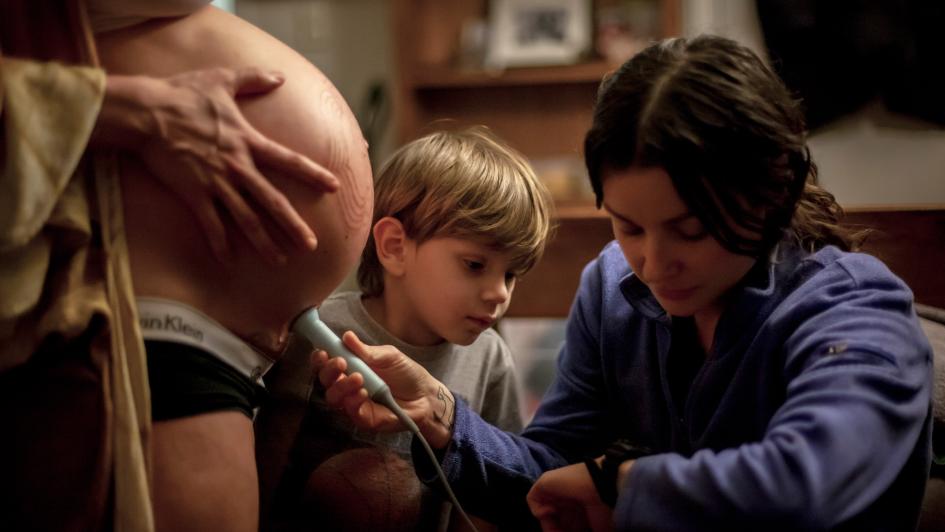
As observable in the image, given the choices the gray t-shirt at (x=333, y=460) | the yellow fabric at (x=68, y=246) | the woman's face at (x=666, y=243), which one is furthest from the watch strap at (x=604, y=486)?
the yellow fabric at (x=68, y=246)

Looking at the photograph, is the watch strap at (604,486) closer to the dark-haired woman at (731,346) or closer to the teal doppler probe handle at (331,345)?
the dark-haired woman at (731,346)

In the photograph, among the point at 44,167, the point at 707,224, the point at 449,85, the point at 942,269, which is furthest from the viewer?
the point at 449,85

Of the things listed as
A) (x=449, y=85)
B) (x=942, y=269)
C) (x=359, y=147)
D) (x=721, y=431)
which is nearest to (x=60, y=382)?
(x=359, y=147)

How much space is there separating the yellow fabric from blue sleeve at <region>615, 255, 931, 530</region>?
1.38ft

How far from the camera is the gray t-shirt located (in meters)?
1.07

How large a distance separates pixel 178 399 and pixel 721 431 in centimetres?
51

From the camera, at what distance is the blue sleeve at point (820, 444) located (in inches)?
29.6

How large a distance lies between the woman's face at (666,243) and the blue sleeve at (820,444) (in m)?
0.09

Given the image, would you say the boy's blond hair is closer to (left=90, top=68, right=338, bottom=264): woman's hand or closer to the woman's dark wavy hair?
the woman's dark wavy hair

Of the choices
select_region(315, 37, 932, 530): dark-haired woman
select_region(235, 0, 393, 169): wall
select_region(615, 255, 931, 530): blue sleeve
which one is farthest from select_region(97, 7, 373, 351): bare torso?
select_region(235, 0, 393, 169): wall

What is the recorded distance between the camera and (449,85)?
2.98 metres

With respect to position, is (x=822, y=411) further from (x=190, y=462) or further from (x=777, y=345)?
(x=190, y=462)

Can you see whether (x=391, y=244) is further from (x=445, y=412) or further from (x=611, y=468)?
(x=611, y=468)

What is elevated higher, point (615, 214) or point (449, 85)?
point (615, 214)
